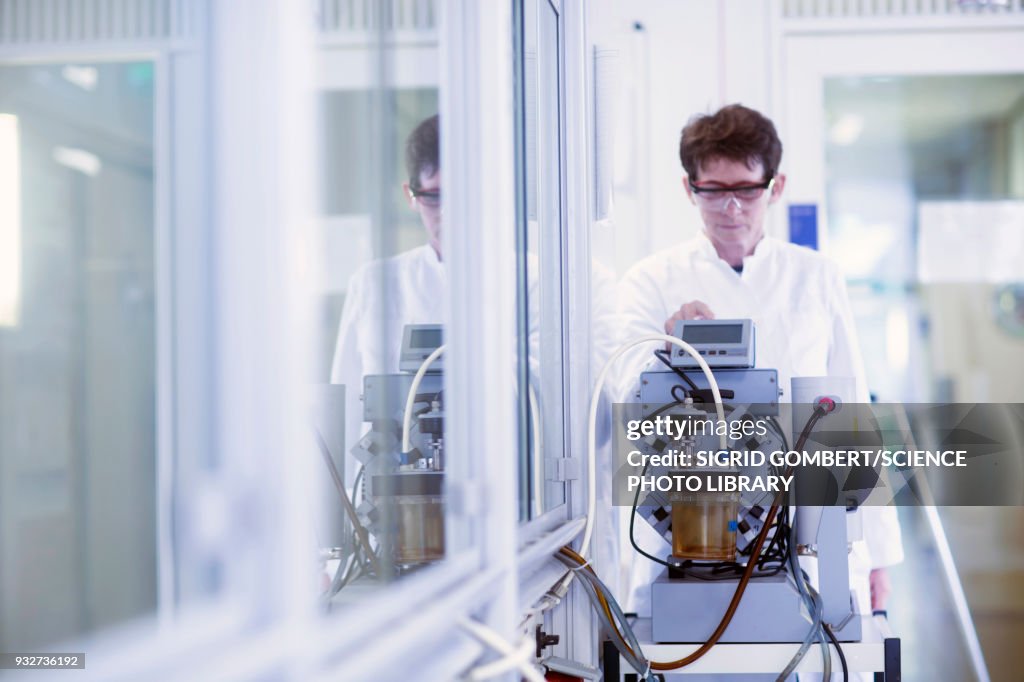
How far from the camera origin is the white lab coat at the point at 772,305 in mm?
2621

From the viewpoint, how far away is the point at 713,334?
2.04 meters

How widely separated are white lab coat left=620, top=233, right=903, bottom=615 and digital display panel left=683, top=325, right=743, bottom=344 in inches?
23.2

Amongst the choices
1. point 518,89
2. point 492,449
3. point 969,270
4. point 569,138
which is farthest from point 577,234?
point 969,270

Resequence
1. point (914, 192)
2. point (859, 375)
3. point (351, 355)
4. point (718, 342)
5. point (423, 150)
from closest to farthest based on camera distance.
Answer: point (351, 355)
point (423, 150)
point (718, 342)
point (859, 375)
point (914, 192)

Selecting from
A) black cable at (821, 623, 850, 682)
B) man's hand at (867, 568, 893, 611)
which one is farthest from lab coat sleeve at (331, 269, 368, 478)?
man's hand at (867, 568, 893, 611)

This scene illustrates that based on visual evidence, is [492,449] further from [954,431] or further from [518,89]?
[954,431]

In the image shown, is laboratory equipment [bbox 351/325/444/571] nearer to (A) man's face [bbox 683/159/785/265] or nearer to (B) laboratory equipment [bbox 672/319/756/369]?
(B) laboratory equipment [bbox 672/319/756/369]

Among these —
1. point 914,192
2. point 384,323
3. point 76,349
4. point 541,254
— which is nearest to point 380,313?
point 384,323

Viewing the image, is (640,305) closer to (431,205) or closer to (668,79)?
(668,79)

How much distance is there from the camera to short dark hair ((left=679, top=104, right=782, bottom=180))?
108 inches

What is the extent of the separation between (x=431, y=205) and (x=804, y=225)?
7.12 feet

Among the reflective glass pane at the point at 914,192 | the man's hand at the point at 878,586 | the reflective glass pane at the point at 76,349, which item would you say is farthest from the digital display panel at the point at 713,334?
the reflective glass pane at the point at 914,192

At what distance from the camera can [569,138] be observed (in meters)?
2.15

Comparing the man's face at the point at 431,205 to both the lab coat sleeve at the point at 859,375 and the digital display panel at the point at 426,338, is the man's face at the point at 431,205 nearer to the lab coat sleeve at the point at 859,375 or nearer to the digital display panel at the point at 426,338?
the digital display panel at the point at 426,338
